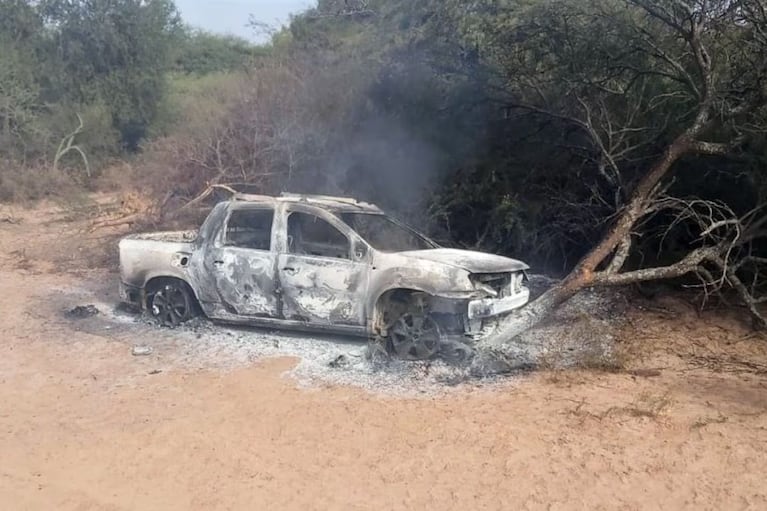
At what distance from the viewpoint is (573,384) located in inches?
276

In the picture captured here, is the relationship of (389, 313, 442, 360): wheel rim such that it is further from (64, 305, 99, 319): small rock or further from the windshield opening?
(64, 305, 99, 319): small rock

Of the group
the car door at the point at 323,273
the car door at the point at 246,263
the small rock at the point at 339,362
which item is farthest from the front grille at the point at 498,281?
the car door at the point at 246,263

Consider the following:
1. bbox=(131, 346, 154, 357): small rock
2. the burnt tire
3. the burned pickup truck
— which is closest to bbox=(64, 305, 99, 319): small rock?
the burned pickup truck

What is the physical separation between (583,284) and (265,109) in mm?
8706

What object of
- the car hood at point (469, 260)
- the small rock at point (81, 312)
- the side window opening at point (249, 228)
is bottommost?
the small rock at point (81, 312)

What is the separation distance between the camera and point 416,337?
765 centimetres

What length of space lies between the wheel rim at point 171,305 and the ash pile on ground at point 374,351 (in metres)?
0.16

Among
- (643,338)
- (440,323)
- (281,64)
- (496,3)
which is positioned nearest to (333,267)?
Result: (440,323)

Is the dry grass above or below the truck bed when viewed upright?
below

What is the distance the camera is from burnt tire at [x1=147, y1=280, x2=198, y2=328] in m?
9.05

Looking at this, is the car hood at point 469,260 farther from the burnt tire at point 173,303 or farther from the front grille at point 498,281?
the burnt tire at point 173,303

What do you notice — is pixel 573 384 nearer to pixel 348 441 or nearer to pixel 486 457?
pixel 486 457

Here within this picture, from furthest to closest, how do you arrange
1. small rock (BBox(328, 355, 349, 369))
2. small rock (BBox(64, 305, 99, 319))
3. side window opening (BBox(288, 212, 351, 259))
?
small rock (BBox(64, 305, 99, 319)) → side window opening (BBox(288, 212, 351, 259)) → small rock (BBox(328, 355, 349, 369))

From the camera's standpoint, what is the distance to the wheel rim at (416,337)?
7.62 meters
